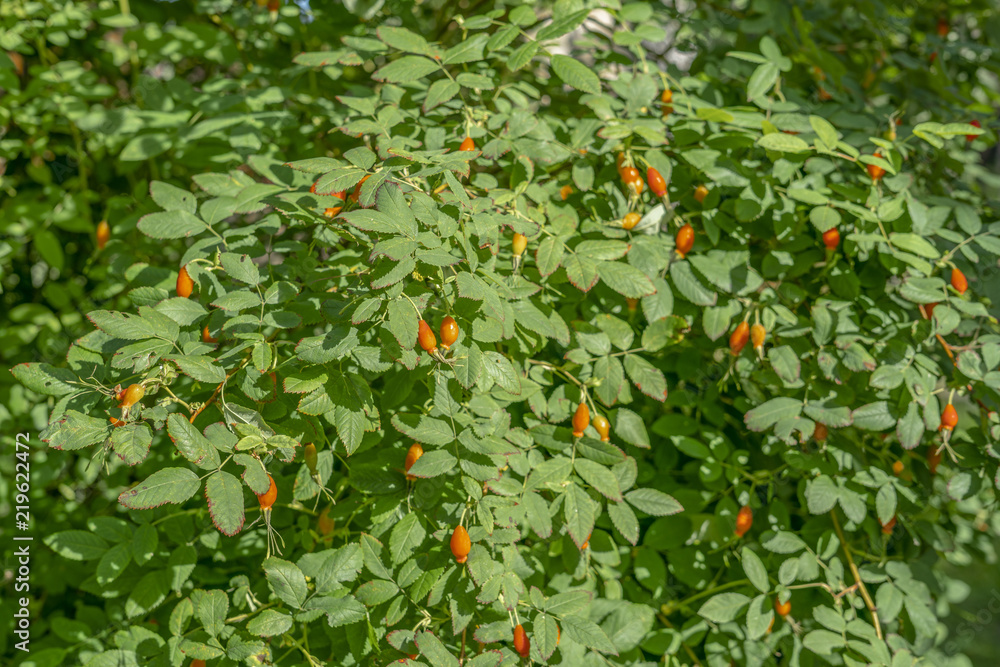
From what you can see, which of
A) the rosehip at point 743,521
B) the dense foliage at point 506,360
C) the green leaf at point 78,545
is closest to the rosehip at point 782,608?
the dense foliage at point 506,360

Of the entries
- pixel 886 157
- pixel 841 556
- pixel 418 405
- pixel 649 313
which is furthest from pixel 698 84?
pixel 841 556

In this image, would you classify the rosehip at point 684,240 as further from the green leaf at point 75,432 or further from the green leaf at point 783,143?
the green leaf at point 75,432

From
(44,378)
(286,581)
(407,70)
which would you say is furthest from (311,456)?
(407,70)

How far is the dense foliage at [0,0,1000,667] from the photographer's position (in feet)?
3.78

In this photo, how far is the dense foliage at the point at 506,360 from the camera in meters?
1.15

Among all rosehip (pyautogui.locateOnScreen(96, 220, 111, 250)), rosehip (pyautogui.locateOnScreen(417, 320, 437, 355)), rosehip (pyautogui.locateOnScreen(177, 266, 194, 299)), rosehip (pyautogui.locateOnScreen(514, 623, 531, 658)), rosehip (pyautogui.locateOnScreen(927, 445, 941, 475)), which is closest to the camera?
rosehip (pyautogui.locateOnScreen(417, 320, 437, 355))

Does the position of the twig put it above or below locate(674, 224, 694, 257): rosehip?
below

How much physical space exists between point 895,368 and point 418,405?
3.25 ft

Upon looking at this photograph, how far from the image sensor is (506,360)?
117cm

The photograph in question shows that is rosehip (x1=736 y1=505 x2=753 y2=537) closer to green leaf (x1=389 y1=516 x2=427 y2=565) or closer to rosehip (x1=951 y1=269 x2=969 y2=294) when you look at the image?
rosehip (x1=951 y1=269 x2=969 y2=294)

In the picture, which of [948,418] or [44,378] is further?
[948,418]

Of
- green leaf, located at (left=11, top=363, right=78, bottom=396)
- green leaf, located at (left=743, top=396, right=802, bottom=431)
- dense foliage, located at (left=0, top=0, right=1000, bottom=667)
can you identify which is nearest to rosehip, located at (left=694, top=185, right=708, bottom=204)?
dense foliage, located at (left=0, top=0, right=1000, bottom=667)

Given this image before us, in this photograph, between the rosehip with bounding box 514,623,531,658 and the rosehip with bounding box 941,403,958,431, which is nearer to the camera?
the rosehip with bounding box 514,623,531,658

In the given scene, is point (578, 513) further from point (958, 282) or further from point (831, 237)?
point (958, 282)
